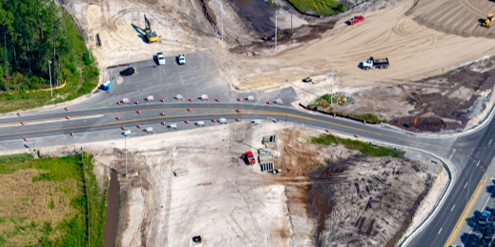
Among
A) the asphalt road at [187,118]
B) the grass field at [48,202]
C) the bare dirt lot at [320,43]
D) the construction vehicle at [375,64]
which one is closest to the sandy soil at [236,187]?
the grass field at [48,202]

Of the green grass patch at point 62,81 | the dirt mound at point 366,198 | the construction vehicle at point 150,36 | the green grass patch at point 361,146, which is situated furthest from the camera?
the construction vehicle at point 150,36

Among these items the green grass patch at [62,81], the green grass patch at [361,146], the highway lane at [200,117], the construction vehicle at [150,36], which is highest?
the construction vehicle at [150,36]

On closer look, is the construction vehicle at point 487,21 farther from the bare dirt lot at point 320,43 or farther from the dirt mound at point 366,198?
the dirt mound at point 366,198

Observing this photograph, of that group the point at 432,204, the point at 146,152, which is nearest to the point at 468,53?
the point at 432,204

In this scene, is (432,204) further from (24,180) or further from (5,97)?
(5,97)

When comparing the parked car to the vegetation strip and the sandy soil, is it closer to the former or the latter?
the sandy soil

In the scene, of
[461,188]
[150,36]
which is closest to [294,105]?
[461,188]
